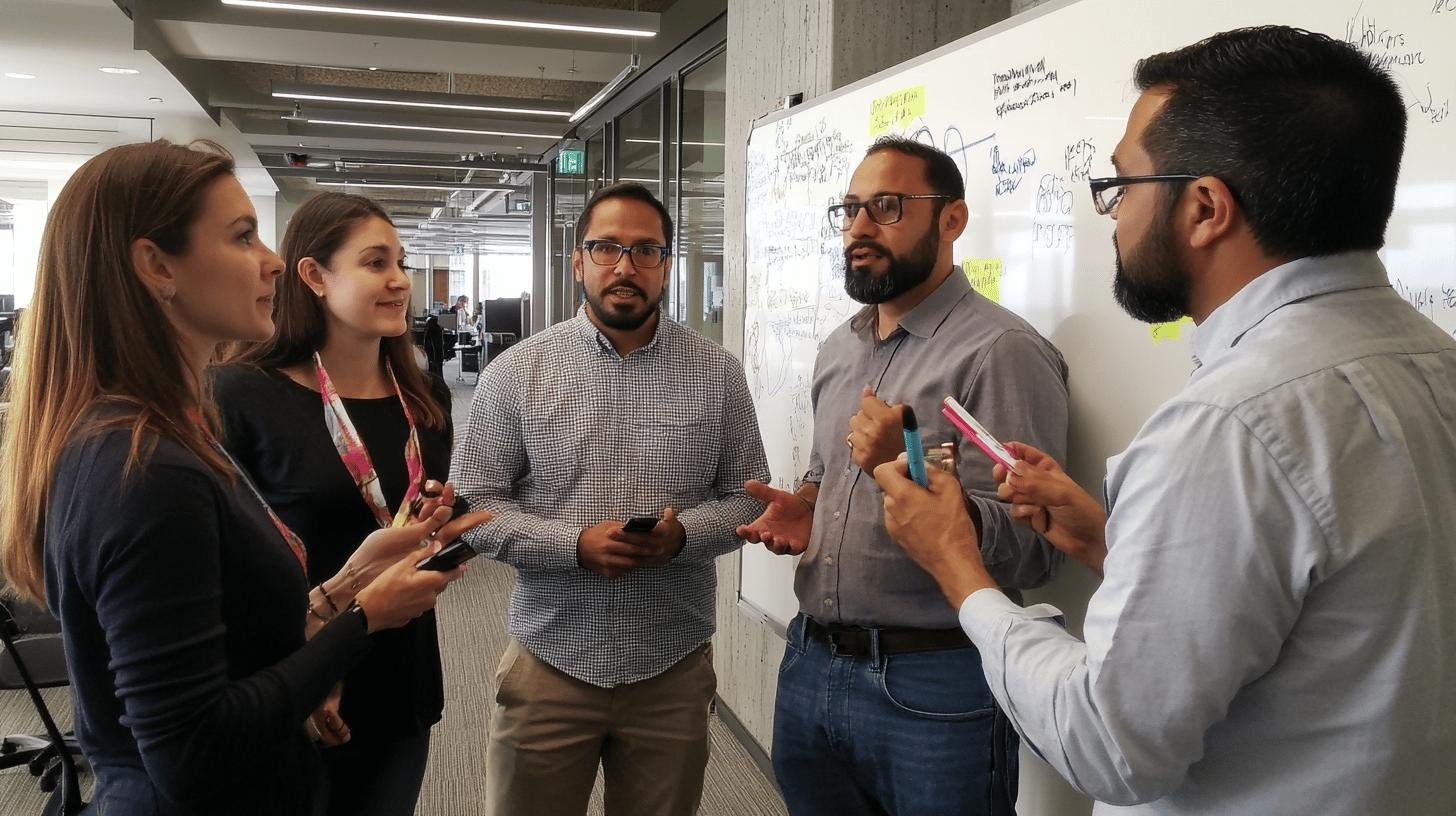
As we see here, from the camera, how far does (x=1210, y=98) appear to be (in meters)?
0.92

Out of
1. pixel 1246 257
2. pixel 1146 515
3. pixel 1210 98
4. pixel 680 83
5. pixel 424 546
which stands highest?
pixel 680 83

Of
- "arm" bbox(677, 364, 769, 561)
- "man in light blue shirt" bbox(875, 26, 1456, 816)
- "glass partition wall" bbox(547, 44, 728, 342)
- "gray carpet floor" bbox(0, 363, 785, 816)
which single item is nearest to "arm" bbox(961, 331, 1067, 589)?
"arm" bbox(677, 364, 769, 561)

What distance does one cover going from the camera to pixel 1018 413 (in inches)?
66.0

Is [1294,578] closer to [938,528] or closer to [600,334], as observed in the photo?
[938,528]

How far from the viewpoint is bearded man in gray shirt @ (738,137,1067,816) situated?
1.66 meters

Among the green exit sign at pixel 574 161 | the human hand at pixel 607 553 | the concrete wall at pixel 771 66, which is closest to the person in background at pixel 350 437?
the human hand at pixel 607 553

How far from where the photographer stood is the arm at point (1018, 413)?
5.50 feet

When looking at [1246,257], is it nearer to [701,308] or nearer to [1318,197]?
[1318,197]

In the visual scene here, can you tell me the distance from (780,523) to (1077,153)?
90cm

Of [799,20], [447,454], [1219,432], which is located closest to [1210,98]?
[1219,432]

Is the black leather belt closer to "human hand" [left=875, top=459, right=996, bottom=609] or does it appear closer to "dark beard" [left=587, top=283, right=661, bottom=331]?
"human hand" [left=875, top=459, right=996, bottom=609]

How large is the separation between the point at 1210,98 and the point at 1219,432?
1.08 ft

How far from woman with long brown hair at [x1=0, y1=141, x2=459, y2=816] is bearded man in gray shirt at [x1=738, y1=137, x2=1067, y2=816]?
86cm

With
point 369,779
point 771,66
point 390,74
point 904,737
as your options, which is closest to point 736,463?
point 904,737
